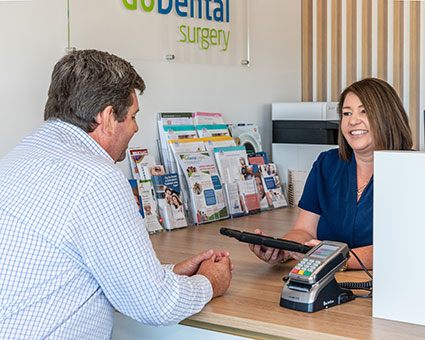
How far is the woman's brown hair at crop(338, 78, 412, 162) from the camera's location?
229 cm

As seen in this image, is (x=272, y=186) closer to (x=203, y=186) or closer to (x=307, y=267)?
(x=203, y=186)

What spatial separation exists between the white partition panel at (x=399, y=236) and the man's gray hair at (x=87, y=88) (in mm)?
695

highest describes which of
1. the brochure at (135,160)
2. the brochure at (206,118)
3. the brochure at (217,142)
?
the brochure at (206,118)

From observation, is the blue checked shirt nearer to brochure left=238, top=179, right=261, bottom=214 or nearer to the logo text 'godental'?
the logo text 'godental'

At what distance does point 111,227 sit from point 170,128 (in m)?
1.75

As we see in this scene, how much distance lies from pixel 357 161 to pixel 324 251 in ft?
2.34

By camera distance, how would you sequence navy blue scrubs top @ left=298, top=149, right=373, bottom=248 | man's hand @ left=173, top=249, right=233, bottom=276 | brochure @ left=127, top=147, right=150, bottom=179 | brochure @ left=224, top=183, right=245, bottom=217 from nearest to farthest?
1. man's hand @ left=173, top=249, right=233, bottom=276
2. navy blue scrubs top @ left=298, top=149, right=373, bottom=248
3. brochure @ left=127, top=147, right=150, bottom=179
4. brochure @ left=224, top=183, right=245, bottom=217

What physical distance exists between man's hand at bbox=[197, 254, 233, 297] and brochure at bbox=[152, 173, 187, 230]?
1105 mm

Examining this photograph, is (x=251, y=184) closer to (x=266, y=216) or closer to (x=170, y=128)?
(x=266, y=216)

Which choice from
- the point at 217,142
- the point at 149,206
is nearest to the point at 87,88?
the point at 149,206

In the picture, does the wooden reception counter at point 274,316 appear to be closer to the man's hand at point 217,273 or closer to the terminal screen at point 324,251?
the man's hand at point 217,273

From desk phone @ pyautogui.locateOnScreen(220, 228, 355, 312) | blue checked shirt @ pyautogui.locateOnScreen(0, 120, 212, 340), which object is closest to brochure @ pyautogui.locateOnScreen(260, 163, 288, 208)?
desk phone @ pyautogui.locateOnScreen(220, 228, 355, 312)

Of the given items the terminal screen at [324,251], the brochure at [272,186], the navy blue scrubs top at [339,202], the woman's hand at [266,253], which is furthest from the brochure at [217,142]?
the terminal screen at [324,251]

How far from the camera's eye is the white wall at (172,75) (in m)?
2.55
